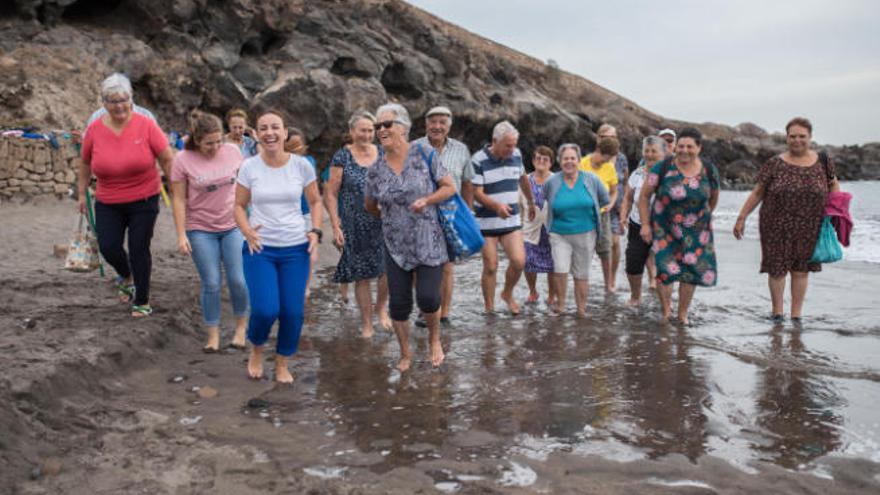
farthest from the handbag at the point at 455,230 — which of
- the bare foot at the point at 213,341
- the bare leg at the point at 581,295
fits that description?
the bare leg at the point at 581,295

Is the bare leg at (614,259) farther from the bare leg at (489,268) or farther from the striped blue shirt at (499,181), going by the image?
the striped blue shirt at (499,181)

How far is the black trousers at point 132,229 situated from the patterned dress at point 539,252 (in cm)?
415

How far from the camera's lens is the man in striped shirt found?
7.03 m

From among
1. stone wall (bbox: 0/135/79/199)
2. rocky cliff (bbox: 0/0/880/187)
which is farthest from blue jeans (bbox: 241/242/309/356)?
rocky cliff (bbox: 0/0/880/187)

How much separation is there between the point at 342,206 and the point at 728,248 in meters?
10.7

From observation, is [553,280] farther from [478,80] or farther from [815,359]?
[478,80]

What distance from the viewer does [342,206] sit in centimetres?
654

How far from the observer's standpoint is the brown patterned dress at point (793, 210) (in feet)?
23.3

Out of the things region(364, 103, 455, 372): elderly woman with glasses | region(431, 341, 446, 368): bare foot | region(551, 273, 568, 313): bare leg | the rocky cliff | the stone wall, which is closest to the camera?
region(364, 103, 455, 372): elderly woman with glasses

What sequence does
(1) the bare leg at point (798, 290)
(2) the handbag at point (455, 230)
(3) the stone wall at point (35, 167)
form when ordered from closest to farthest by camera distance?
1. (2) the handbag at point (455, 230)
2. (1) the bare leg at point (798, 290)
3. (3) the stone wall at point (35, 167)

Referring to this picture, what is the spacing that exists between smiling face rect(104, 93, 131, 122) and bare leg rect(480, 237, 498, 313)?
3.43 meters

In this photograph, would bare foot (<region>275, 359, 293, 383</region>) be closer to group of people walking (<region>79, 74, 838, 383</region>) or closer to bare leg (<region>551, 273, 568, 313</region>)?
group of people walking (<region>79, 74, 838, 383</region>)

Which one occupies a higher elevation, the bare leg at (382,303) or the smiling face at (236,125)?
the smiling face at (236,125)

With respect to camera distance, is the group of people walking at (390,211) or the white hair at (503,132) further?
the white hair at (503,132)
